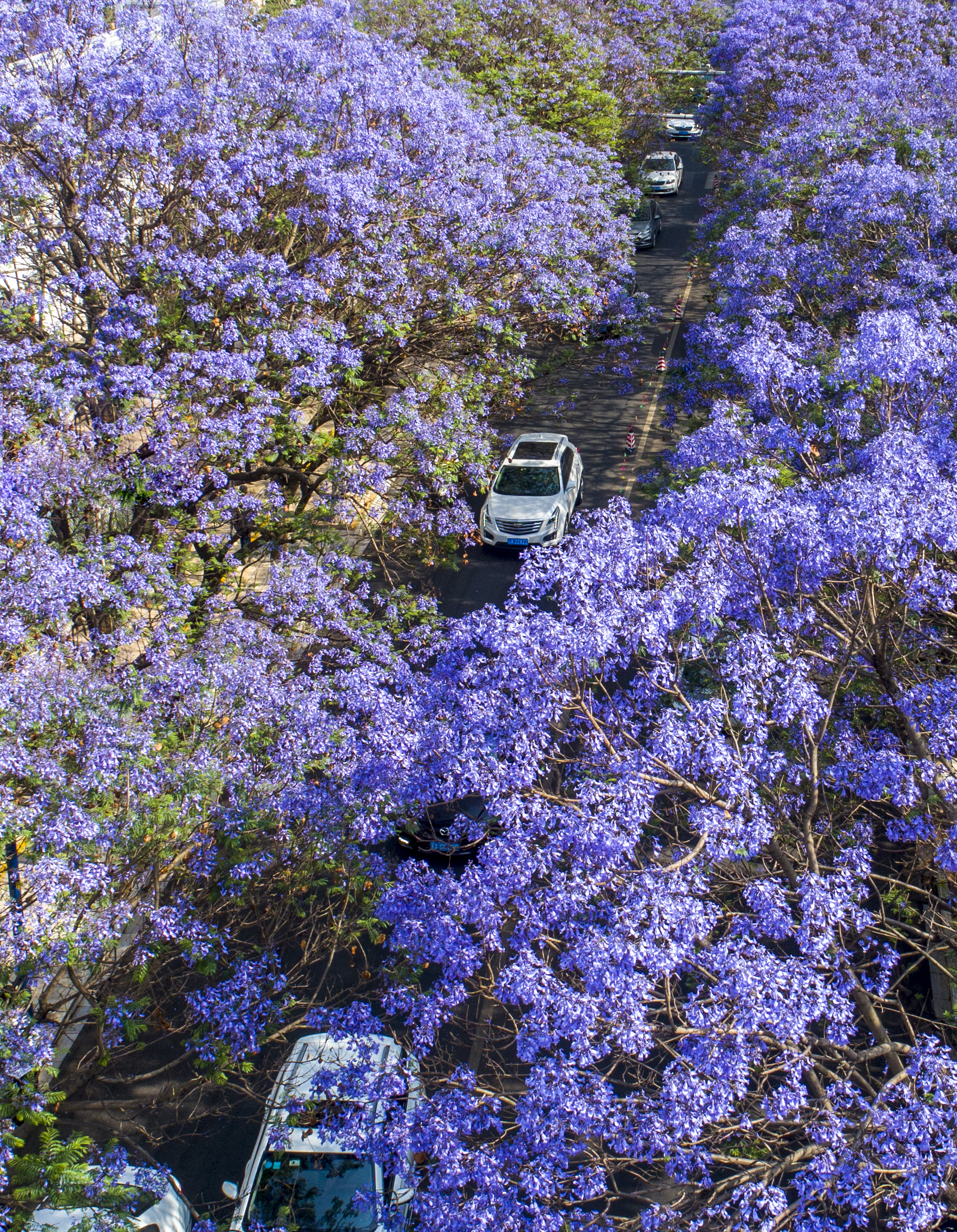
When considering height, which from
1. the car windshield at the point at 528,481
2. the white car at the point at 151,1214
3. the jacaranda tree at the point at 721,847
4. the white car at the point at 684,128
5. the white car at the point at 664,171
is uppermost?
the white car at the point at 684,128

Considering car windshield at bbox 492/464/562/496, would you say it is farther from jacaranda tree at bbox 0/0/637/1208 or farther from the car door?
jacaranda tree at bbox 0/0/637/1208

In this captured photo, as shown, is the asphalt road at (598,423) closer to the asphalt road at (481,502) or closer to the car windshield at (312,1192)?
the asphalt road at (481,502)

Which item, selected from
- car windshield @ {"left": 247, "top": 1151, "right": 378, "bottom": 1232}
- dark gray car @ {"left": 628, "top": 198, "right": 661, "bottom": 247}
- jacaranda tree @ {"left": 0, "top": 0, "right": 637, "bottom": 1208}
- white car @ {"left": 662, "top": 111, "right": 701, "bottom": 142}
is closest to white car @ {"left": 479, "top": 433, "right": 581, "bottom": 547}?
jacaranda tree @ {"left": 0, "top": 0, "right": 637, "bottom": 1208}

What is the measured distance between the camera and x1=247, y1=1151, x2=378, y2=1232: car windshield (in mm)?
6688

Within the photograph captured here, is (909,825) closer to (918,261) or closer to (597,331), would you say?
(918,261)

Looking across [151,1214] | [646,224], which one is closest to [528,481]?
[151,1214]

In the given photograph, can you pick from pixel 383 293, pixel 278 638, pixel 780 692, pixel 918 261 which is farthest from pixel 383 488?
pixel 918 261

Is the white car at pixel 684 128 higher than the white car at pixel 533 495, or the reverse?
the white car at pixel 684 128

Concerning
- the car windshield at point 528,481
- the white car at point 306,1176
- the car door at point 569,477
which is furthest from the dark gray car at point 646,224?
the white car at point 306,1176

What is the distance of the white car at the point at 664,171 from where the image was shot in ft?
105

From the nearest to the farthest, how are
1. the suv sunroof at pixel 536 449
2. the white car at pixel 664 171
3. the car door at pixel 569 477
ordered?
the car door at pixel 569 477
the suv sunroof at pixel 536 449
the white car at pixel 664 171

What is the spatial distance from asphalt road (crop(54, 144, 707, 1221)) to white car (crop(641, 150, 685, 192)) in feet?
2.15

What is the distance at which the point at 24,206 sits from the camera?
1063 centimetres

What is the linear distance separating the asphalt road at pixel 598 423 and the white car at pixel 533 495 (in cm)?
45
